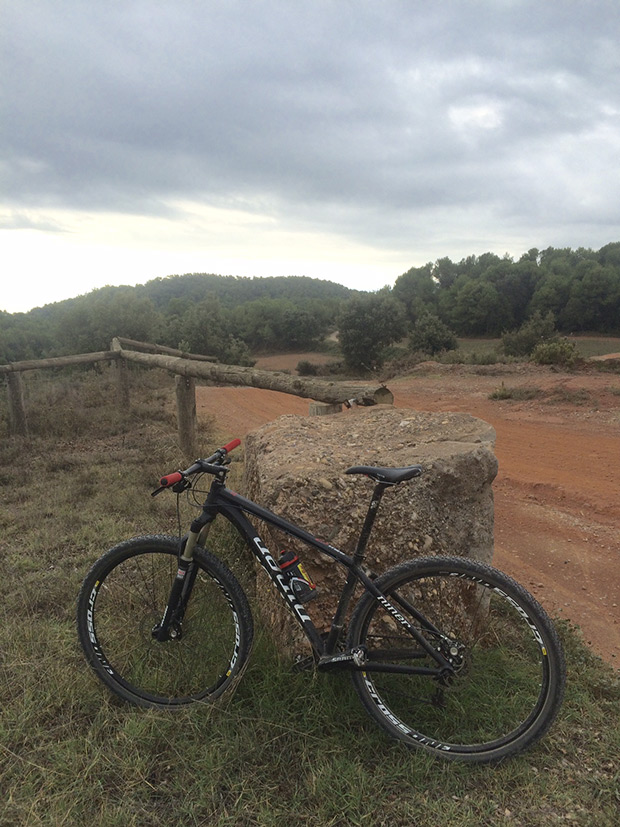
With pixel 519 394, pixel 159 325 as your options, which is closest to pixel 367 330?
pixel 159 325

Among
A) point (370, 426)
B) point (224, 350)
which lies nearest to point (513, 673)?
point (370, 426)

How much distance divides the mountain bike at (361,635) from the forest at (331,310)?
92.3 ft

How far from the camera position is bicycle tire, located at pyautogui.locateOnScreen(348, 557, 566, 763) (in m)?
2.19

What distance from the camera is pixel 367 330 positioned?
34.4 m

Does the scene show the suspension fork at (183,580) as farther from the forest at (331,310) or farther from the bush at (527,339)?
the forest at (331,310)

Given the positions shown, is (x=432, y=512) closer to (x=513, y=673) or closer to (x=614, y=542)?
(x=513, y=673)

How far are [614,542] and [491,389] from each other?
9.05m

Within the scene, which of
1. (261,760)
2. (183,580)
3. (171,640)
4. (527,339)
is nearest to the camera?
(261,760)

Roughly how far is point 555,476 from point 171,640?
19.5 ft

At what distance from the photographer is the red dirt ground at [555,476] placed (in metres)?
4.34

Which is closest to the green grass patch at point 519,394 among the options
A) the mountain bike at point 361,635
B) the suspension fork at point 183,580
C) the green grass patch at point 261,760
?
the green grass patch at point 261,760

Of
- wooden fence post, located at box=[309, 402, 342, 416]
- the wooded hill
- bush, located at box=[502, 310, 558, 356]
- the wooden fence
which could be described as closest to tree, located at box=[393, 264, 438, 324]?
the wooded hill

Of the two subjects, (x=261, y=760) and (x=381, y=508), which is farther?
(x=381, y=508)

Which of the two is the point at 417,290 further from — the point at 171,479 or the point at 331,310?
the point at 171,479
